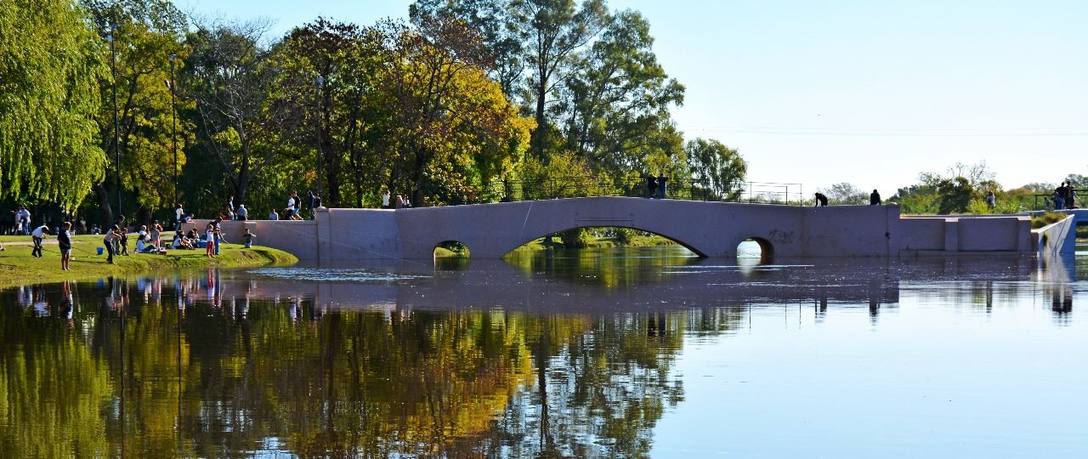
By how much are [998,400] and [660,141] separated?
7327cm

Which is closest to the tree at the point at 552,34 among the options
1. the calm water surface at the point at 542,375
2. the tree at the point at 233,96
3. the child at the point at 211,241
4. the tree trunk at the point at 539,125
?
the tree trunk at the point at 539,125

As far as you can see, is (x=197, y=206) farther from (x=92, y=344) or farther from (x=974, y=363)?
(x=974, y=363)

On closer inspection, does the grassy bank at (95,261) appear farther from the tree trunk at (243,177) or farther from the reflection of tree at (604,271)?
the tree trunk at (243,177)

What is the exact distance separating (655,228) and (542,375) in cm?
4839

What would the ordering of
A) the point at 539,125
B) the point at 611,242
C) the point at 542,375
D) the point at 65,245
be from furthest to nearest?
the point at 611,242
the point at 539,125
the point at 65,245
the point at 542,375

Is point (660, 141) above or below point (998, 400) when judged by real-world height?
above

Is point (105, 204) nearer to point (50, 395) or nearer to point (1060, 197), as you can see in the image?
point (1060, 197)

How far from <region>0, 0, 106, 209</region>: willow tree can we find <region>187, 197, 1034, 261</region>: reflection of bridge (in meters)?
17.4

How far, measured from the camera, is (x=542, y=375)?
18.5 meters

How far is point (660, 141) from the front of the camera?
89.4 meters

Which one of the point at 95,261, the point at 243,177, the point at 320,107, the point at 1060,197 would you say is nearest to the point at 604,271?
the point at 95,261

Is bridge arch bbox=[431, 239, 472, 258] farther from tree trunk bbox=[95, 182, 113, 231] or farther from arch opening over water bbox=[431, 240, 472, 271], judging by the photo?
tree trunk bbox=[95, 182, 113, 231]

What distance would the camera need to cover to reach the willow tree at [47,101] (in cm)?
3919

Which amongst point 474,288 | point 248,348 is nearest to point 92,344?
point 248,348
